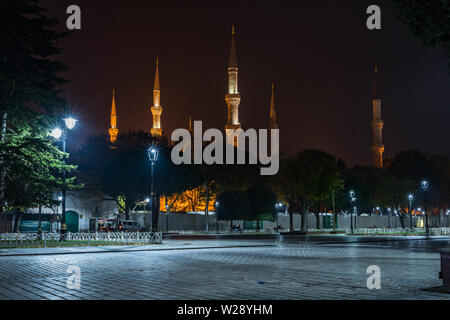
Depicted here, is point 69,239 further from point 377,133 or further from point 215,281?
point 377,133

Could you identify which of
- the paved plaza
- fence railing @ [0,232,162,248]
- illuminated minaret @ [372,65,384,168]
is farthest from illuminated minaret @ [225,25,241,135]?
the paved plaza

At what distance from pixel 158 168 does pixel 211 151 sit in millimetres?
14975

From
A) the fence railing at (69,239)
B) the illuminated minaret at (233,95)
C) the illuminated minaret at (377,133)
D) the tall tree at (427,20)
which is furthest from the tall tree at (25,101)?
the illuminated minaret at (377,133)

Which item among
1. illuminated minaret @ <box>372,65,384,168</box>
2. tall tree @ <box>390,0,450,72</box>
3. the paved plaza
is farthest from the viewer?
illuminated minaret @ <box>372,65,384,168</box>

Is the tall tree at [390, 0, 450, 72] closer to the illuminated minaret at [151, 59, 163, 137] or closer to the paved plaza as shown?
the paved plaza

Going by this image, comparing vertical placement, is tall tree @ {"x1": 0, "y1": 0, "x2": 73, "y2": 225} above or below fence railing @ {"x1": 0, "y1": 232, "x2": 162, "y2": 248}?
above

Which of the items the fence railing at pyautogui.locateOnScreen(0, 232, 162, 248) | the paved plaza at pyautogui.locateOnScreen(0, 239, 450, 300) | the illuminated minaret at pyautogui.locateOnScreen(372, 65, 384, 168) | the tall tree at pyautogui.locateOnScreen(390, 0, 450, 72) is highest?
the illuminated minaret at pyautogui.locateOnScreen(372, 65, 384, 168)

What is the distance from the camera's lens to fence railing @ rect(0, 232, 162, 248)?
25.2 metres

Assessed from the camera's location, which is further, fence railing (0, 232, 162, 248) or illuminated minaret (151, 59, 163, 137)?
illuminated minaret (151, 59, 163, 137)

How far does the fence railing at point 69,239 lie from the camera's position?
82.8ft

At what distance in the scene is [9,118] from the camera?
2636cm

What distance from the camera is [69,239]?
2759 cm
